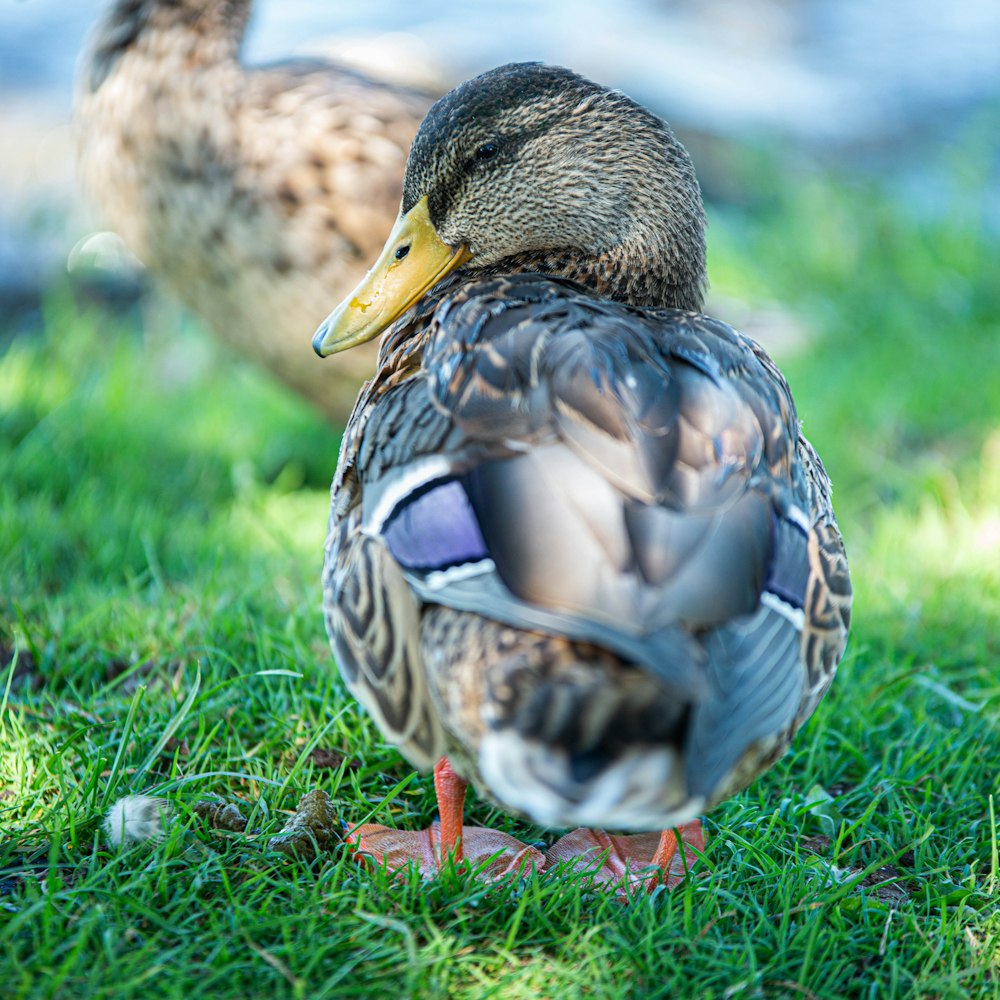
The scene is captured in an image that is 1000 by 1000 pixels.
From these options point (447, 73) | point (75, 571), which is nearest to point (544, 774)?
point (75, 571)

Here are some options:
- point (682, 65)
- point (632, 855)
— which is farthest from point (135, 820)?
point (682, 65)

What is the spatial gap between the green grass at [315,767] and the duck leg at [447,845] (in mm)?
66

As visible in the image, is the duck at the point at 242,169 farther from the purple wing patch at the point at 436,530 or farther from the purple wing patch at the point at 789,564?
the purple wing patch at the point at 789,564

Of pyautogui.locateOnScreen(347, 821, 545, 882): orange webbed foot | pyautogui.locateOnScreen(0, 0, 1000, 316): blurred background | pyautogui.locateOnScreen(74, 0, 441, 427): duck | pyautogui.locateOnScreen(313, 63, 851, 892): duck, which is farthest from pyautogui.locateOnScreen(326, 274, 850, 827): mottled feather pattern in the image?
pyautogui.locateOnScreen(0, 0, 1000, 316): blurred background

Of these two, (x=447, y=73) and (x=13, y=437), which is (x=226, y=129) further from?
(x=447, y=73)

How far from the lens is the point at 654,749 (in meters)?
1.80

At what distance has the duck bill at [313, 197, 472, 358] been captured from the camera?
2.77 meters

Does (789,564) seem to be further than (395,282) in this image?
No

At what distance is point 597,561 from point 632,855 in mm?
956

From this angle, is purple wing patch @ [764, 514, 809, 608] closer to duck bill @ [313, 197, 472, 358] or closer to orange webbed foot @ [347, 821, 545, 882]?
orange webbed foot @ [347, 821, 545, 882]

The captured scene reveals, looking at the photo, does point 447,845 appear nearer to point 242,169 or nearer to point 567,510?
point 567,510

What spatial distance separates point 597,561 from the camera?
1834 millimetres

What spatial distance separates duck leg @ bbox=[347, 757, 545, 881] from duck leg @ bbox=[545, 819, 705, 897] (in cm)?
9

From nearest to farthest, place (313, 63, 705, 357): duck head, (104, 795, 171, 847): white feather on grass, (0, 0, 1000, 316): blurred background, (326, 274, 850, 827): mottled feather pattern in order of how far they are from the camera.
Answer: (326, 274, 850, 827): mottled feather pattern, (104, 795, 171, 847): white feather on grass, (313, 63, 705, 357): duck head, (0, 0, 1000, 316): blurred background
